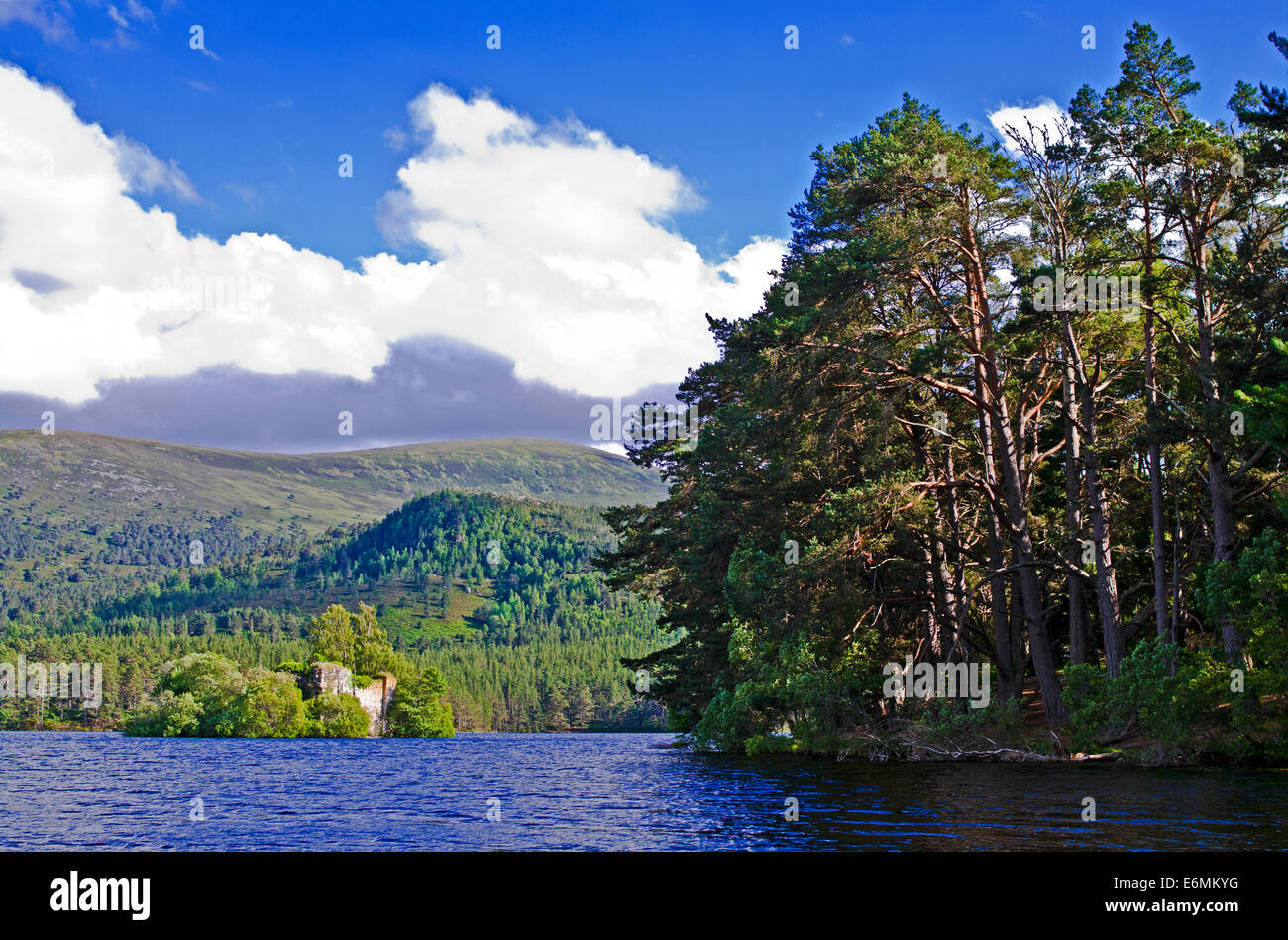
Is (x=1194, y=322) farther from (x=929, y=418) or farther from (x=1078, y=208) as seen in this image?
(x=929, y=418)

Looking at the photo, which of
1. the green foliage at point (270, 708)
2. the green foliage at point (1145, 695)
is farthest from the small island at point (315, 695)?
the green foliage at point (1145, 695)

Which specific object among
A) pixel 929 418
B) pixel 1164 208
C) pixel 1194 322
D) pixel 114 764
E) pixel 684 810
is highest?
pixel 1164 208

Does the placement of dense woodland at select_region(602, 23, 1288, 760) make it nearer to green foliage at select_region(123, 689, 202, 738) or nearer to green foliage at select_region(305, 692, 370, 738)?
green foliage at select_region(305, 692, 370, 738)

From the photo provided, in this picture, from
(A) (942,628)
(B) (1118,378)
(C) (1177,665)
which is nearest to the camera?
(C) (1177,665)

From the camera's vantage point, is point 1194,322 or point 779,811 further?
point 1194,322

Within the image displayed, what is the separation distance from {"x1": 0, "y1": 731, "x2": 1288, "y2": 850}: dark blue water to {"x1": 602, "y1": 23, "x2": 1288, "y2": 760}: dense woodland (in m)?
3.72

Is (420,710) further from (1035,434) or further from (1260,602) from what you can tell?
(1260,602)

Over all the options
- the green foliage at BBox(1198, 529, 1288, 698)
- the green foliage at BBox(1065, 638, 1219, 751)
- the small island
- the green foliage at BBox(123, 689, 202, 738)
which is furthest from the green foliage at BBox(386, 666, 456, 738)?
the green foliage at BBox(1198, 529, 1288, 698)

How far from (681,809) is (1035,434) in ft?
69.6

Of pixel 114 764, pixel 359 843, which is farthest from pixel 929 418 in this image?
pixel 114 764

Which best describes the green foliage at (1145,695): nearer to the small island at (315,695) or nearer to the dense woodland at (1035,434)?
the dense woodland at (1035,434)

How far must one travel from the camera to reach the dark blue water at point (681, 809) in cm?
1831
